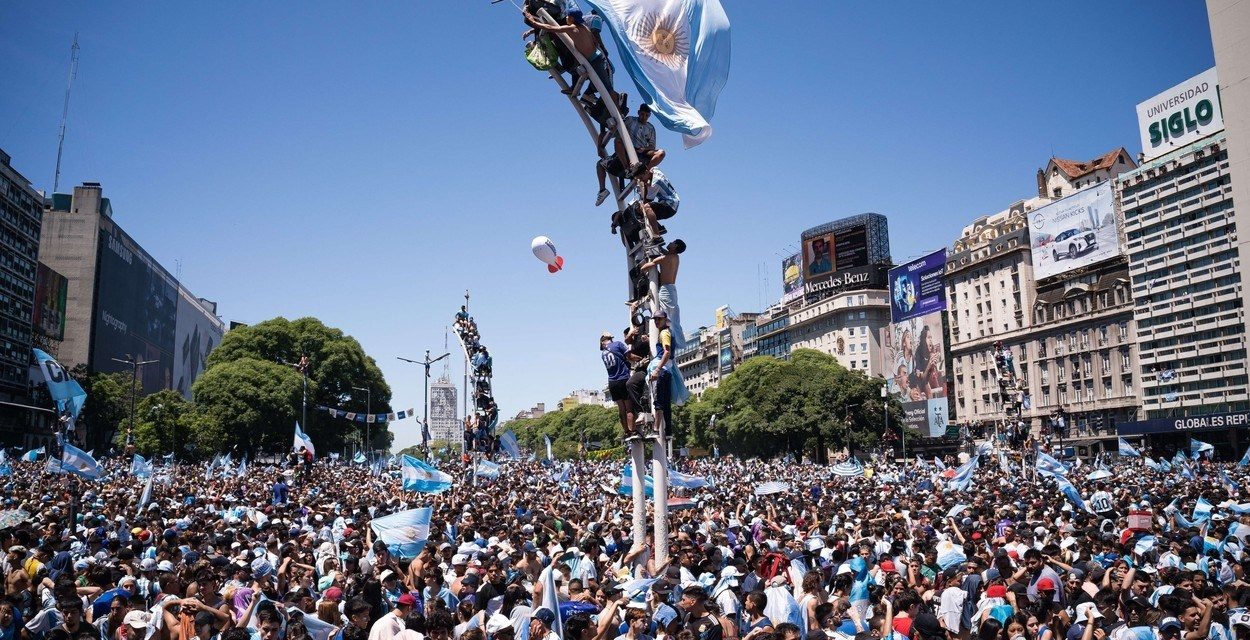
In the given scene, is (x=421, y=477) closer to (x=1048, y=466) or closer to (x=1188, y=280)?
(x=1048, y=466)

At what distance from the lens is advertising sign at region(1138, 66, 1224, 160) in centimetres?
7400

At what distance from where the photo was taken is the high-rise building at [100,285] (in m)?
84.7

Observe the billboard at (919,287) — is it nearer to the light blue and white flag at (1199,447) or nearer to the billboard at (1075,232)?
the billboard at (1075,232)

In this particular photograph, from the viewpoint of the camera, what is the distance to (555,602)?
795cm

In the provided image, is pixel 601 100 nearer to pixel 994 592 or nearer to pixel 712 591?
pixel 712 591

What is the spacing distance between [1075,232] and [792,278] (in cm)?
5900

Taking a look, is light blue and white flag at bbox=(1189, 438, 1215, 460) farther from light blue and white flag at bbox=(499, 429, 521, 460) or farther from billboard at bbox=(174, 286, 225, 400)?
billboard at bbox=(174, 286, 225, 400)

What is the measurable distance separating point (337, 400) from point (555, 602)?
75.6 meters

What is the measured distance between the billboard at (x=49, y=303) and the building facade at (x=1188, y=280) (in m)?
92.0

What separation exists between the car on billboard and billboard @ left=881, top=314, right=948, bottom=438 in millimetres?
12809

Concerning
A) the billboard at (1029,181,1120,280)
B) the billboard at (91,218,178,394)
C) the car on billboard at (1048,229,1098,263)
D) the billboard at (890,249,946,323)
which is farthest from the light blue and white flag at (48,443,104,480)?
the car on billboard at (1048,229,1098,263)

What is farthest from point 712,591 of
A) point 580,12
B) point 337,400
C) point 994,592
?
point 337,400

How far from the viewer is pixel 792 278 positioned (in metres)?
140

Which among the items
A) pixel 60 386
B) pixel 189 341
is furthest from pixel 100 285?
pixel 60 386
